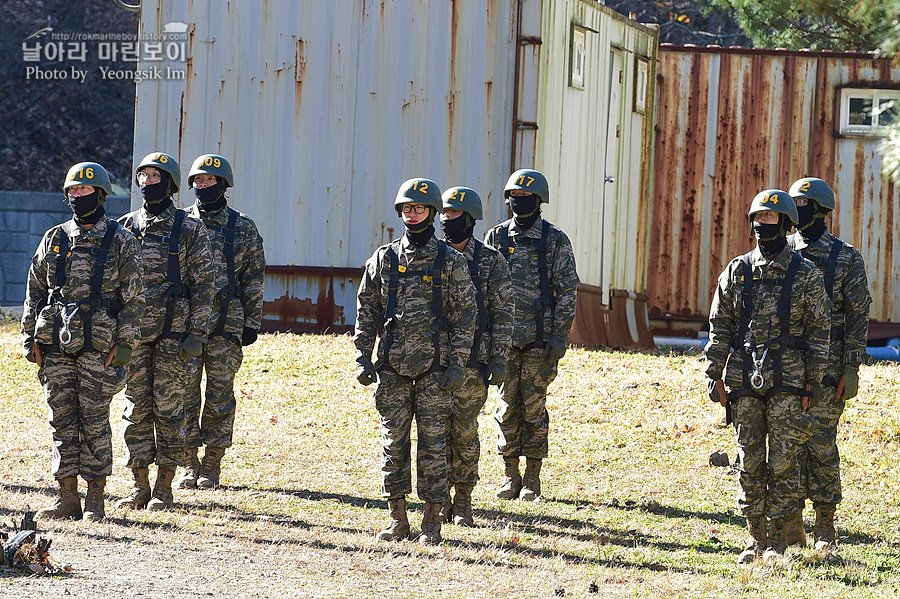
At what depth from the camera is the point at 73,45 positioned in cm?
3009

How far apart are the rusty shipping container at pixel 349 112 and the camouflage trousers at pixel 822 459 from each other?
25.8 feet

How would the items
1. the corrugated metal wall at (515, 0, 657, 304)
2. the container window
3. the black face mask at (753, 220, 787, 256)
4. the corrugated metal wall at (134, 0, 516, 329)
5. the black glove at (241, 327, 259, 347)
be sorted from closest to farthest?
1. the black face mask at (753, 220, 787, 256)
2. the black glove at (241, 327, 259, 347)
3. the corrugated metal wall at (515, 0, 657, 304)
4. the corrugated metal wall at (134, 0, 516, 329)
5. the container window

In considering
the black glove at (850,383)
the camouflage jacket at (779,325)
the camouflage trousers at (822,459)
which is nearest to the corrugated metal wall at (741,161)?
the camouflage trousers at (822,459)

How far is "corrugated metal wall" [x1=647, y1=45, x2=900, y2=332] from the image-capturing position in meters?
18.7

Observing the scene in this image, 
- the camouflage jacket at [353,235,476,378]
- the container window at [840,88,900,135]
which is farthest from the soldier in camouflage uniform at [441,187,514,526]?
the container window at [840,88,900,135]

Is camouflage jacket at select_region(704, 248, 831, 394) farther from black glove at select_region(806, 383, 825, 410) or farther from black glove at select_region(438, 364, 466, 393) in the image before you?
black glove at select_region(438, 364, 466, 393)

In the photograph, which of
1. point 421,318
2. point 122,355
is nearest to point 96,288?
point 122,355

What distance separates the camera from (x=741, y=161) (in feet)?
61.8

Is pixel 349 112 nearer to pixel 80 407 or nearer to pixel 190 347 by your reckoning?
pixel 190 347

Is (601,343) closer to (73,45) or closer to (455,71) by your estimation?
(455,71)

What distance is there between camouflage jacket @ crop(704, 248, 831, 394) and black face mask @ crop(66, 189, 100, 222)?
3788 mm

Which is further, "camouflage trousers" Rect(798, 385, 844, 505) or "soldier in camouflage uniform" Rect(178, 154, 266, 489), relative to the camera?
"soldier in camouflage uniform" Rect(178, 154, 266, 489)

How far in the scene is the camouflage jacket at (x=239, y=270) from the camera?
986cm

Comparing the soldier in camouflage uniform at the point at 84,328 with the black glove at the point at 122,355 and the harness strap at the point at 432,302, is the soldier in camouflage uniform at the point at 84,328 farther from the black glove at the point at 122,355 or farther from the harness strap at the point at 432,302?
the harness strap at the point at 432,302
